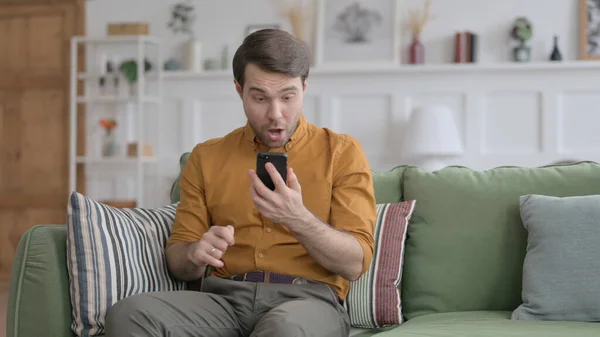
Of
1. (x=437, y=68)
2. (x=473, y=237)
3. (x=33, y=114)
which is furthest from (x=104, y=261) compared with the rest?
(x=33, y=114)

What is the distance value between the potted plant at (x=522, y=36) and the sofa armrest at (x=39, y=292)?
12.7 feet

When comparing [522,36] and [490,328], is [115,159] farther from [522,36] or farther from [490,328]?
[490,328]

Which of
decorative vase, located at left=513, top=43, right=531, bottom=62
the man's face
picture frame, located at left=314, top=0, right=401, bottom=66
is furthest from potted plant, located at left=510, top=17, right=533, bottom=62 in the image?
the man's face

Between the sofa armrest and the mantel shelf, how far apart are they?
11.8 ft

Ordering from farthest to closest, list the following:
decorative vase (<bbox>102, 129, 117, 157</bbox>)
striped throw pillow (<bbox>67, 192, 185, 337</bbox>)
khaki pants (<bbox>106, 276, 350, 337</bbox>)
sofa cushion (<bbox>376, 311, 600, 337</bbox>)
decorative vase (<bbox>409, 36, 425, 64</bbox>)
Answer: decorative vase (<bbox>102, 129, 117, 157</bbox>) < decorative vase (<bbox>409, 36, 425, 64</bbox>) < striped throw pillow (<bbox>67, 192, 185, 337</bbox>) < sofa cushion (<bbox>376, 311, 600, 337</bbox>) < khaki pants (<bbox>106, 276, 350, 337</bbox>)

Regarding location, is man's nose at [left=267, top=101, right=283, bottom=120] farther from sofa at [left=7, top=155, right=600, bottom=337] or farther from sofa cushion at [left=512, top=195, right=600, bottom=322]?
sofa cushion at [left=512, top=195, right=600, bottom=322]

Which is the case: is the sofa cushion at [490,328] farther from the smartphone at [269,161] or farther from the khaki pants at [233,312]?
the smartphone at [269,161]

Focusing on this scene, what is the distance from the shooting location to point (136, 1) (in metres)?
5.97

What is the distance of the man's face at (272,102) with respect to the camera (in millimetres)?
2123

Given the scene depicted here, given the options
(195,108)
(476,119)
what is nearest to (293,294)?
(476,119)

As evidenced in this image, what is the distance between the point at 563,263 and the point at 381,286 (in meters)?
0.51

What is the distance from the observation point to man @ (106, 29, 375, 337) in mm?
1942

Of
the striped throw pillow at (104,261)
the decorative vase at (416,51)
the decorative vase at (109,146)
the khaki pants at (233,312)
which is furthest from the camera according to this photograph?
the decorative vase at (109,146)

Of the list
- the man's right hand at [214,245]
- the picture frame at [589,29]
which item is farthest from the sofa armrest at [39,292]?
the picture frame at [589,29]
